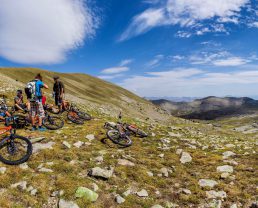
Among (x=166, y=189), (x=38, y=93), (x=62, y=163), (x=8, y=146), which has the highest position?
(x=38, y=93)

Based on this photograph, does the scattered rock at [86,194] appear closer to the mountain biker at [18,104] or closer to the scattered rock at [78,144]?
the scattered rock at [78,144]

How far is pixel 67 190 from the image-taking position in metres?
9.02

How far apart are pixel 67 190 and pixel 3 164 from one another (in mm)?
3741

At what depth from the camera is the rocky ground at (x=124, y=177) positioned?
Answer: 349 inches

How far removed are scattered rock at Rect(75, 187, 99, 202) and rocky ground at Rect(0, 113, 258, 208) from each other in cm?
4

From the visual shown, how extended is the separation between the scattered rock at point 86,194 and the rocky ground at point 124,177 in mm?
→ 38

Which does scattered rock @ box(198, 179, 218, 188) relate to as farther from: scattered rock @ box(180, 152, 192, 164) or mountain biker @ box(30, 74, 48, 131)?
mountain biker @ box(30, 74, 48, 131)

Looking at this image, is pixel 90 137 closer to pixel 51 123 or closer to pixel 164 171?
pixel 51 123

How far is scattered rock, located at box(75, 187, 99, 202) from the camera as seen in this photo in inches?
346

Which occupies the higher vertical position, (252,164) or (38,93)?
(38,93)

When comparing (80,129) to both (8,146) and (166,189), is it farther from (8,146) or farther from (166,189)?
(166,189)

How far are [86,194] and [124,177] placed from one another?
2.38m

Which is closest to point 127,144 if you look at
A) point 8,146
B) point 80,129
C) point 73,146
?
point 73,146

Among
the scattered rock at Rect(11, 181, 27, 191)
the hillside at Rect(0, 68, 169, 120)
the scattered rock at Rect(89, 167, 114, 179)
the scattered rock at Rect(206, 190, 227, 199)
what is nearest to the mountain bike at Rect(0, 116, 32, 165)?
the scattered rock at Rect(11, 181, 27, 191)
